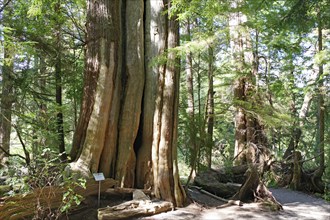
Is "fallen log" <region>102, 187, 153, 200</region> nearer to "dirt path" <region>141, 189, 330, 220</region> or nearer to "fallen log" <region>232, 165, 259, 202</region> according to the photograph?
"dirt path" <region>141, 189, 330, 220</region>

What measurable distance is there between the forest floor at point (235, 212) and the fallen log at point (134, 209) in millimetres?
112

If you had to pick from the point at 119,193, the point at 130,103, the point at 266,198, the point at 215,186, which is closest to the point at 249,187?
the point at 266,198

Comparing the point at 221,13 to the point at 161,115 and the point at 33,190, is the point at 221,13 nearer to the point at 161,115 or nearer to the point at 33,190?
the point at 161,115

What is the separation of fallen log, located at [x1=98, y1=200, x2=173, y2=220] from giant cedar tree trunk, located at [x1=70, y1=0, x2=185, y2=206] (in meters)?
0.44

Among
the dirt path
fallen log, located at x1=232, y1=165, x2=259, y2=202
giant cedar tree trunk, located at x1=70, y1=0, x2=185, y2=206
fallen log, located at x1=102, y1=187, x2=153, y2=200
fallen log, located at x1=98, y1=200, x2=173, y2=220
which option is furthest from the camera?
fallen log, located at x1=232, y1=165, x2=259, y2=202

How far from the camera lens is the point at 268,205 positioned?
6.80 m

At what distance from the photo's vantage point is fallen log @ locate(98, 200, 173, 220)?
5196mm

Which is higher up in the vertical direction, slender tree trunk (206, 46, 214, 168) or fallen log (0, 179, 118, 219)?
slender tree trunk (206, 46, 214, 168)

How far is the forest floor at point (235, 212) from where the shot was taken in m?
5.75

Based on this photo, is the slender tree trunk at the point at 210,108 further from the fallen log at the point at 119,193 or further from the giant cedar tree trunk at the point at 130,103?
the fallen log at the point at 119,193

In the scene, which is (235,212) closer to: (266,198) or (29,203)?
(266,198)

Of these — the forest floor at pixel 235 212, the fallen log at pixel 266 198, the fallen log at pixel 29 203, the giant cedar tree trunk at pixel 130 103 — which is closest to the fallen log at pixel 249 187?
the fallen log at pixel 266 198

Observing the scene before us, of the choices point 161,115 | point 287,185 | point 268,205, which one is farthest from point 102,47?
point 287,185

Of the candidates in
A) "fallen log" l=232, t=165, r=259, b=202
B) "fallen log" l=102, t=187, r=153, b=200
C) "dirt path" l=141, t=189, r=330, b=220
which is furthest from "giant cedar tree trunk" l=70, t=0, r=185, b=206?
"fallen log" l=232, t=165, r=259, b=202
